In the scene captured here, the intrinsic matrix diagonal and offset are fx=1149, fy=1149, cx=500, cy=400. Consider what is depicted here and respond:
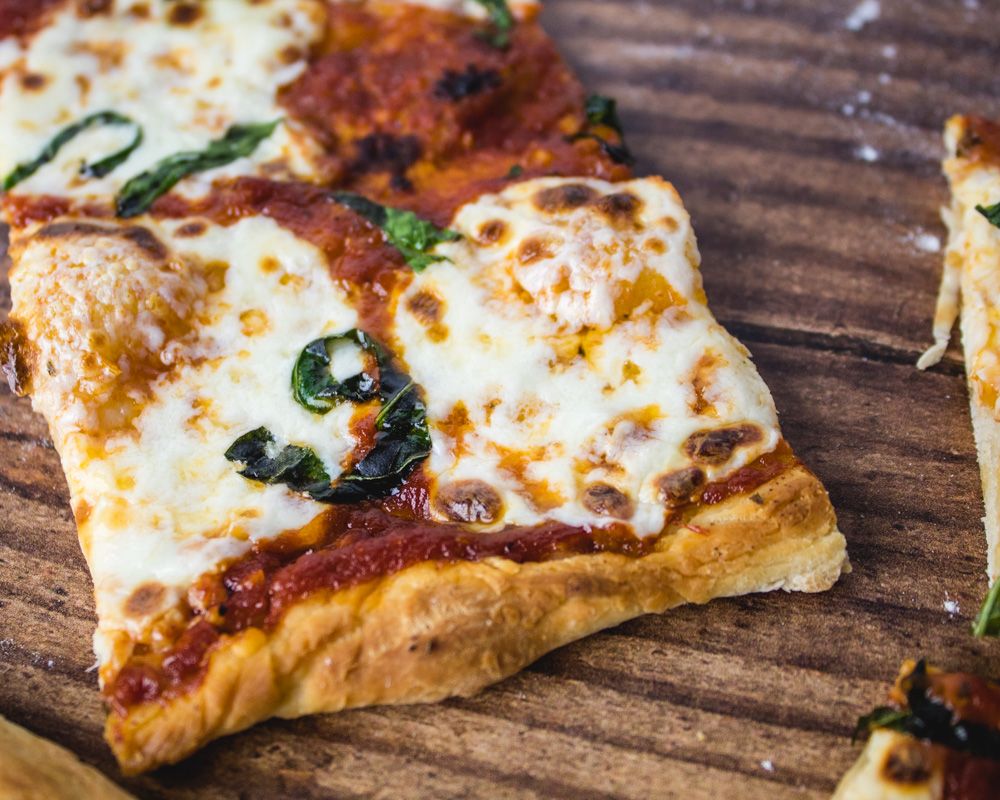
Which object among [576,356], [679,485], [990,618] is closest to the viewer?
[990,618]

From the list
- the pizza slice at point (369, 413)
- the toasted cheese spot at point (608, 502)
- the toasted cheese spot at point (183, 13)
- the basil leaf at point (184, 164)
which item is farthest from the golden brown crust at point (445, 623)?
the toasted cheese spot at point (183, 13)

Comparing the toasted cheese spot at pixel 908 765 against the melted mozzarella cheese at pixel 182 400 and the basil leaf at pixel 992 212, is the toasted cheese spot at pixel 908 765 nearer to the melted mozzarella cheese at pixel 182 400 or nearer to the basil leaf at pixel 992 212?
the melted mozzarella cheese at pixel 182 400

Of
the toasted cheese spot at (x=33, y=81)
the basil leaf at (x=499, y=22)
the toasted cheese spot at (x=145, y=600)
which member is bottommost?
the toasted cheese spot at (x=145, y=600)

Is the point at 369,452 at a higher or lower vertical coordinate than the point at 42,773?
higher

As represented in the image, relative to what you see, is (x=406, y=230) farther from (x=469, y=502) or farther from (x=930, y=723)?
(x=930, y=723)

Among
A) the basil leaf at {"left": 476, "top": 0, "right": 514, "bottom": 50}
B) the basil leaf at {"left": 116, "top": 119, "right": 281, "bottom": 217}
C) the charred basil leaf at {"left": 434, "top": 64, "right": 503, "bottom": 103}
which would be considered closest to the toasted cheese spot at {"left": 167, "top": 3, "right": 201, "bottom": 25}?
the basil leaf at {"left": 116, "top": 119, "right": 281, "bottom": 217}

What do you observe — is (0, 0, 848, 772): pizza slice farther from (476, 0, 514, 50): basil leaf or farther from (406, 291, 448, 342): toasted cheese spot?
(476, 0, 514, 50): basil leaf

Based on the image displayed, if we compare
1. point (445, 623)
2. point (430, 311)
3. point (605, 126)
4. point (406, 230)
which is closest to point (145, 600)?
point (445, 623)

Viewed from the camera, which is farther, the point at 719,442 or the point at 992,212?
the point at 992,212
